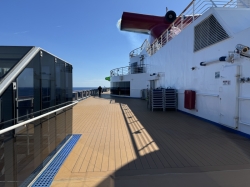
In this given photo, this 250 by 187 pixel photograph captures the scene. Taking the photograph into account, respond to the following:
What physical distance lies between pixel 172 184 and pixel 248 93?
349 cm

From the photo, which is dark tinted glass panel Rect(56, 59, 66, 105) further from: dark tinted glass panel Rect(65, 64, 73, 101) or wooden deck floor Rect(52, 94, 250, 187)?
wooden deck floor Rect(52, 94, 250, 187)

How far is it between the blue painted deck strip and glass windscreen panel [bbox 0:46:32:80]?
4.99 feet

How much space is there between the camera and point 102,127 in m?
6.05

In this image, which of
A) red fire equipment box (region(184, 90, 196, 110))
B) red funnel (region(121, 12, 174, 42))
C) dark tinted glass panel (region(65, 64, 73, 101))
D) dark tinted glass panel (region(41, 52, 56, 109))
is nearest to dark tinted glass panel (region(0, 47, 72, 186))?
dark tinted glass panel (region(41, 52, 56, 109))

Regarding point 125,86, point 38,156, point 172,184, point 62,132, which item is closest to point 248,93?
point 172,184

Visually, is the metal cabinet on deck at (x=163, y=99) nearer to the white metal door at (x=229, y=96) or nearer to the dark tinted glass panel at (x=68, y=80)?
the white metal door at (x=229, y=96)

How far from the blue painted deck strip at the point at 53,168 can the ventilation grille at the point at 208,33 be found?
540cm

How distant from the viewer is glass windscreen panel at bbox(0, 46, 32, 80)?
2.45 meters

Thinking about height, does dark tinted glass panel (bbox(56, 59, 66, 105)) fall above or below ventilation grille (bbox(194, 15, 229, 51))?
below

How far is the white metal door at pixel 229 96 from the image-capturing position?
16.9 feet

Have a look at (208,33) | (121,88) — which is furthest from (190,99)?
(121,88)

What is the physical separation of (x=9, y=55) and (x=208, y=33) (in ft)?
20.7

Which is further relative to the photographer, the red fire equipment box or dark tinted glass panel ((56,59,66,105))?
the red fire equipment box

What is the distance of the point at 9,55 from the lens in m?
2.55
